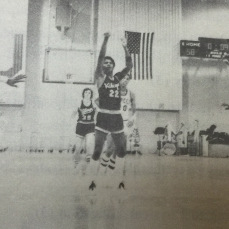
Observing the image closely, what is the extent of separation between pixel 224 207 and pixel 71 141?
1.05m

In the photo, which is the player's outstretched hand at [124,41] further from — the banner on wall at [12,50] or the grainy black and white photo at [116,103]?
the banner on wall at [12,50]

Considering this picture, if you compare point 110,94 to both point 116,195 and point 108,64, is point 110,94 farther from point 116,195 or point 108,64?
point 116,195

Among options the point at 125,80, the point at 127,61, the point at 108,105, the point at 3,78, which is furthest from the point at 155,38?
the point at 3,78

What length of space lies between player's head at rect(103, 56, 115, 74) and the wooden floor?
627 mm

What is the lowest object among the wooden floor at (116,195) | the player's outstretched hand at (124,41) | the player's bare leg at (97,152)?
the wooden floor at (116,195)

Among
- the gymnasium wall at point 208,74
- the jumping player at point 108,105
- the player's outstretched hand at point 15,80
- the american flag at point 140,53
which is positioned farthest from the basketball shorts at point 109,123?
the player's outstretched hand at point 15,80

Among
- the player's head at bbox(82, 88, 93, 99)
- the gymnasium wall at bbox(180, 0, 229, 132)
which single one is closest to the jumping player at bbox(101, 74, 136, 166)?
the player's head at bbox(82, 88, 93, 99)

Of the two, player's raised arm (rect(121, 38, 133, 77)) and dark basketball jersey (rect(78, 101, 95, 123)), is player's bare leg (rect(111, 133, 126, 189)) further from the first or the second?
player's raised arm (rect(121, 38, 133, 77))

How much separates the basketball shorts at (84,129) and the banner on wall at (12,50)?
408mm

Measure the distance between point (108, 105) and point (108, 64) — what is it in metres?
0.28

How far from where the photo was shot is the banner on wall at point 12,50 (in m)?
2.06

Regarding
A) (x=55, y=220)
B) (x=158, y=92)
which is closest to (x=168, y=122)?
(x=158, y=92)

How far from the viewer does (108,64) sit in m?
2.16

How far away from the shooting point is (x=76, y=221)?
166cm
